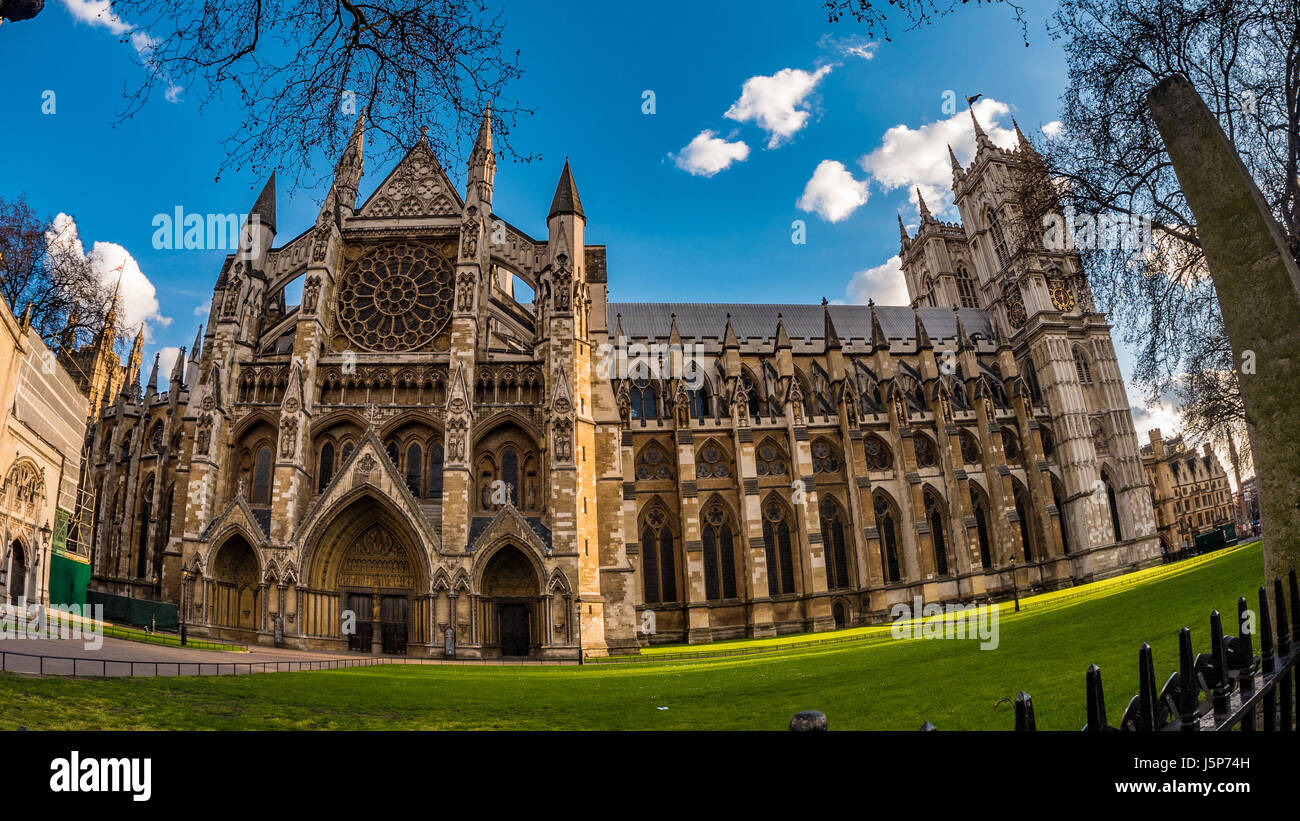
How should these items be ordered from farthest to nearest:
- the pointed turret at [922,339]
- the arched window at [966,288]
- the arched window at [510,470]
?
the arched window at [966,288] → the pointed turret at [922,339] → the arched window at [510,470]

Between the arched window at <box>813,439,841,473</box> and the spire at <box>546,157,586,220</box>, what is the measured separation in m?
19.2

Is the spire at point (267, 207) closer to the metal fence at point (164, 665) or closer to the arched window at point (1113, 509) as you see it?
the metal fence at point (164, 665)

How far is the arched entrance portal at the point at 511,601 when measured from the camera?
88.9 feet

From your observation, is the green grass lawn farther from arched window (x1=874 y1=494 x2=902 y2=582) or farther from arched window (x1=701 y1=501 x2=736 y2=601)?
arched window (x1=874 y1=494 x2=902 y2=582)

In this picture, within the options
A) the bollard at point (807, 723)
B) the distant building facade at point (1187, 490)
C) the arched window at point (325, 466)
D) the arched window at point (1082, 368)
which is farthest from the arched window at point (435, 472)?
the distant building facade at point (1187, 490)

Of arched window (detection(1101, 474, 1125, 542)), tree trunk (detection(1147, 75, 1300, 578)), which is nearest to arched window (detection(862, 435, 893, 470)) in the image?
arched window (detection(1101, 474, 1125, 542))

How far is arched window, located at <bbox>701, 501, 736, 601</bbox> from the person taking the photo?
3822 cm

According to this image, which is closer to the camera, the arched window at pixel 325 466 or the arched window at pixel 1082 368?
the arched window at pixel 325 466

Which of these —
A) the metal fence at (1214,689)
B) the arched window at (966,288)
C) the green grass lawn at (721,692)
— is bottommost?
the green grass lawn at (721,692)

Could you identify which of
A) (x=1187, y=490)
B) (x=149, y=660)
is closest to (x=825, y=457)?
(x=149, y=660)

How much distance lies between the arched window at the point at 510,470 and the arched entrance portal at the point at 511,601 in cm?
281

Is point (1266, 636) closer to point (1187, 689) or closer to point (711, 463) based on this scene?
point (1187, 689)

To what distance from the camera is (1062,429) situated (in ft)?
148
